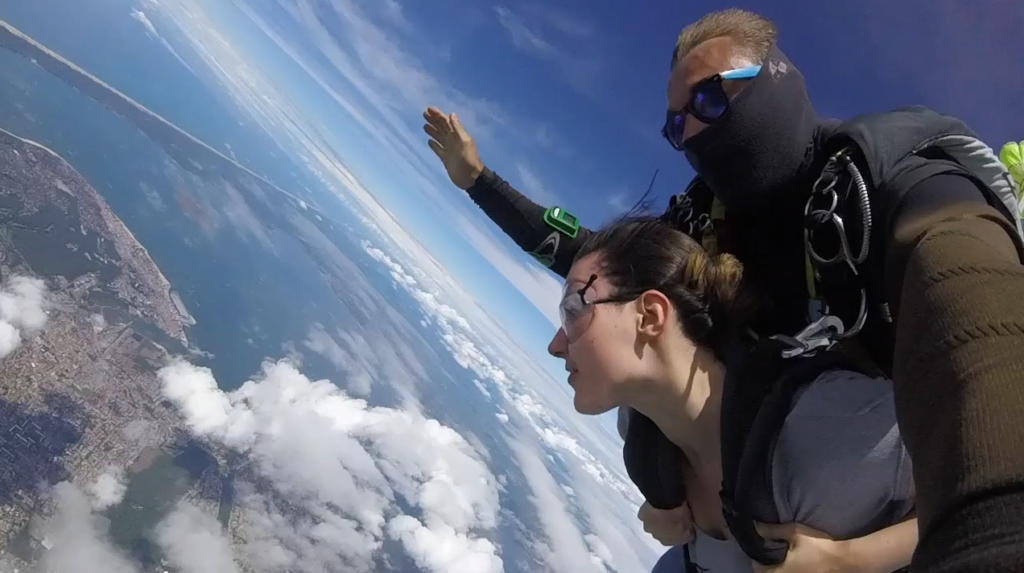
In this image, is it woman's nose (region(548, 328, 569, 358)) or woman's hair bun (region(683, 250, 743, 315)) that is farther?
woman's nose (region(548, 328, 569, 358))

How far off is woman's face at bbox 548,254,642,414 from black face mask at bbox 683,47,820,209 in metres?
0.38

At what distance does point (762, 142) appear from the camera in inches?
49.6

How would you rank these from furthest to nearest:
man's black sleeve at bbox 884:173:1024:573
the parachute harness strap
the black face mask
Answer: the black face mask → the parachute harness strap → man's black sleeve at bbox 884:173:1024:573

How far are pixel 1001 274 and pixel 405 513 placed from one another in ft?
154

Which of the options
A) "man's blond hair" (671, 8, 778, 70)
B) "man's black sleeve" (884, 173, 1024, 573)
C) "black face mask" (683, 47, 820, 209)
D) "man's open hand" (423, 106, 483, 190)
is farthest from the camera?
"man's open hand" (423, 106, 483, 190)

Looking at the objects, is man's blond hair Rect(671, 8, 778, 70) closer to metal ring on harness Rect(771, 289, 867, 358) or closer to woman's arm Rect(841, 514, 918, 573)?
metal ring on harness Rect(771, 289, 867, 358)

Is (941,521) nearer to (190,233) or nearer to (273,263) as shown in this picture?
(190,233)

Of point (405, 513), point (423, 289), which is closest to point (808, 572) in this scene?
point (405, 513)

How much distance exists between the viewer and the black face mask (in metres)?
1.24

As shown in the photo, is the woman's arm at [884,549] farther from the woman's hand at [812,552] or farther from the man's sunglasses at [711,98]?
the man's sunglasses at [711,98]

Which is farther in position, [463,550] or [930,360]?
[463,550]

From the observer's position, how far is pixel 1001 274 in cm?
Result: 57

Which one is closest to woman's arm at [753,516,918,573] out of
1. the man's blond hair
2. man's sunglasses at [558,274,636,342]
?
man's sunglasses at [558,274,636,342]

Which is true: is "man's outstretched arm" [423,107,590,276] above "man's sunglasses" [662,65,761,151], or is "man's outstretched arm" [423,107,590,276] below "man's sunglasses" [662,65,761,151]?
below
